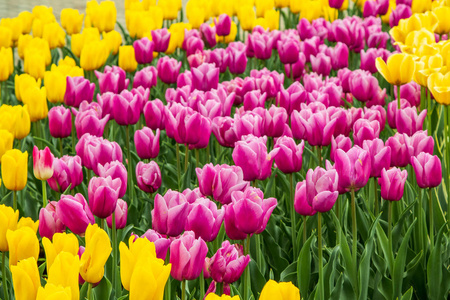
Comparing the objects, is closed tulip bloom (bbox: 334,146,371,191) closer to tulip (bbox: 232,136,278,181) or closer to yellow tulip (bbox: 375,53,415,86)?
tulip (bbox: 232,136,278,181)

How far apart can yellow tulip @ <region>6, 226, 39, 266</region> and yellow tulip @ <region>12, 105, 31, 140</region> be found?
1299 mm

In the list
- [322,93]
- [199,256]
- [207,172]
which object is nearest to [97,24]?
[322,93]

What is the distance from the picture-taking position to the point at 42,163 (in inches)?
84.4

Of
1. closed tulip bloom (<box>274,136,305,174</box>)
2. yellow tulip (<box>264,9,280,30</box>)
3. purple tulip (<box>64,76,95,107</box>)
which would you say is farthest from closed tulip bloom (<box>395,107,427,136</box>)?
yellow tulip (<box>264,9,280,30</box>)

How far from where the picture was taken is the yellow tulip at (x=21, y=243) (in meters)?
1.57

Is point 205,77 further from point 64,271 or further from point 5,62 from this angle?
point 64,271

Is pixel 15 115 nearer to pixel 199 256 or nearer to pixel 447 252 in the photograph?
pixel 199 256

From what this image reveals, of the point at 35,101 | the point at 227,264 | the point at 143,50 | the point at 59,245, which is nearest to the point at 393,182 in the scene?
the point at 227,264

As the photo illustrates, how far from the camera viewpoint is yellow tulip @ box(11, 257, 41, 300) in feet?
4.24

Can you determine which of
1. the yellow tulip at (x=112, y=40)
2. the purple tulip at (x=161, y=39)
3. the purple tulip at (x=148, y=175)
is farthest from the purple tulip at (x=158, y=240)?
the yellow tulip at (x=112, y=40)

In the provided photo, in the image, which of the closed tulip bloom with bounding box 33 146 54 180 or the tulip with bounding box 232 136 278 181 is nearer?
the tulip with bounding box 232 136 278 181

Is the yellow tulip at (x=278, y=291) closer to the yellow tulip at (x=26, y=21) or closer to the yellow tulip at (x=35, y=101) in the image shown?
the yellow tulip at (x=35, y=101)

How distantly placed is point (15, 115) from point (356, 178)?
5.12 feet

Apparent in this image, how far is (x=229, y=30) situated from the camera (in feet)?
15.3
